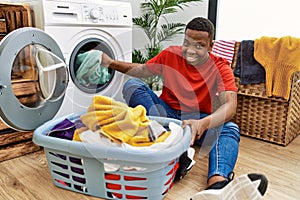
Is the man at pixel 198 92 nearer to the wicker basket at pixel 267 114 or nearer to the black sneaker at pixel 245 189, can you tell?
the black sneaker at pixel 245 189

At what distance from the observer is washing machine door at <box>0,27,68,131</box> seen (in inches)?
41.4

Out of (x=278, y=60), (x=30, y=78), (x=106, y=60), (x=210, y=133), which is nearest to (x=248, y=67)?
(x=278, y=60)

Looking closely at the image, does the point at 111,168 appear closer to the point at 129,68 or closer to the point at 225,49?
the point at 129,68

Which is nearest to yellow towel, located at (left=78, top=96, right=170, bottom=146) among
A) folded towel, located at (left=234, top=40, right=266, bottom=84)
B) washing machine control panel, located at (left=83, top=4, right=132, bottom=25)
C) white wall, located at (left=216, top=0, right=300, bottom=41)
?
washing machine control panel, located at (left=83, top=4, right=132, bottom=25)

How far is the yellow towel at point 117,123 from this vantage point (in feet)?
3.08

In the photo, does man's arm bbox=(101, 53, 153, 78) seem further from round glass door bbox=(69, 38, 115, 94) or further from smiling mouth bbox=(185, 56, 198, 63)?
smiling mouth bbox=(185, 56, 198, 63)

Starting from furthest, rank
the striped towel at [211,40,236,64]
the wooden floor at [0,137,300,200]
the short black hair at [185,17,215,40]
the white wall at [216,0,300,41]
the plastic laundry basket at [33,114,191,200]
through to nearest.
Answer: the white wall at [216,0,300,41] → the striped towel at [211,40,236,64] → the short black hair at [185,17,215,40] → the wooden floor at [0,137,300,200] → the plastic laundry basket at [33,114,191,200]

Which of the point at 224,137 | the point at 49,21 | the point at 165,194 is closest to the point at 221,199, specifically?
the point at 165,194

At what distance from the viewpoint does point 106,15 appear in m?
1.51

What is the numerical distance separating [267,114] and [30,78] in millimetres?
1314

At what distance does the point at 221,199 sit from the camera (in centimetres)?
85

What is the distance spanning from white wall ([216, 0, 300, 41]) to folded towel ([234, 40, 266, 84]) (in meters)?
0.54

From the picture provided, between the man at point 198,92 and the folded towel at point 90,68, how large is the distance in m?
0.04

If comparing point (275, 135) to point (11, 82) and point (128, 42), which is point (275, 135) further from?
point (11, 82)
